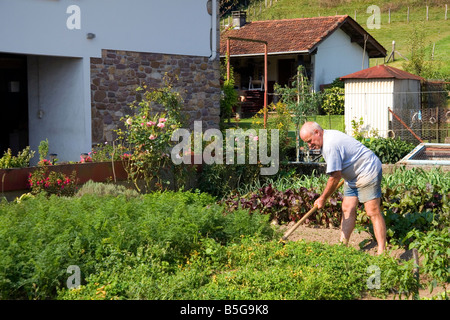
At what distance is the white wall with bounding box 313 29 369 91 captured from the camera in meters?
26.6

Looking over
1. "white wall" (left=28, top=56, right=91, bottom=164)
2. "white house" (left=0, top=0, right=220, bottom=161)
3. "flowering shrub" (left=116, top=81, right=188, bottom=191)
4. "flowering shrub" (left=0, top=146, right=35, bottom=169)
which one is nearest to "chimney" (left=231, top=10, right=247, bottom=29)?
"white house" (left=0, top=0, right=220, bottom=161)

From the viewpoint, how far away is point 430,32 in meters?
37.4

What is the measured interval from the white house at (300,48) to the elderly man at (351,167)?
17.9 metres

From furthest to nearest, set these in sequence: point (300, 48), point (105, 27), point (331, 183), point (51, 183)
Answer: point (300, 48) → point (105, 27) → point (51, 183) → point (331, 183)

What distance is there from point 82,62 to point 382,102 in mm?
8821

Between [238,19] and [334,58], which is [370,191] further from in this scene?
[238,19]

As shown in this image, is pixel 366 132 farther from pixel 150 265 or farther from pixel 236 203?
pixel 150 265

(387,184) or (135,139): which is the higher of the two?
(135,139)

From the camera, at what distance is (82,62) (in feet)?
39.8

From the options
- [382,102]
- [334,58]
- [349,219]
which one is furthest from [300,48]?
[349,219]

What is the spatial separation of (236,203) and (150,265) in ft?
11.0

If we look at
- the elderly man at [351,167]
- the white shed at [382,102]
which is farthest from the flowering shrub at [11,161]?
the white shed at [382,102]

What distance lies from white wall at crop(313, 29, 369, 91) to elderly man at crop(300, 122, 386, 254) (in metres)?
19.3
